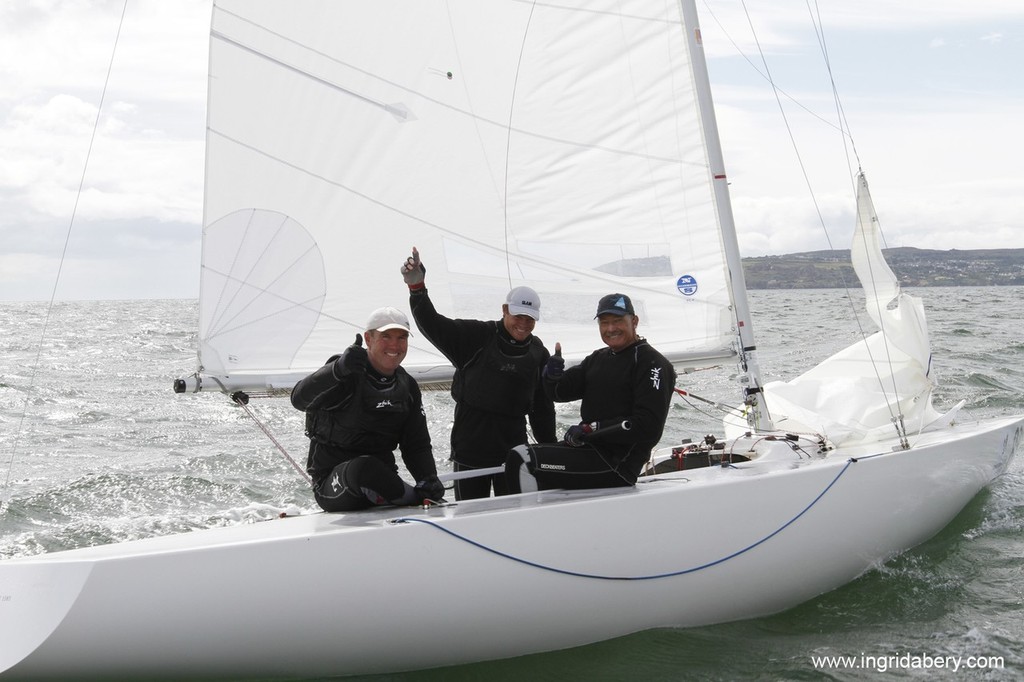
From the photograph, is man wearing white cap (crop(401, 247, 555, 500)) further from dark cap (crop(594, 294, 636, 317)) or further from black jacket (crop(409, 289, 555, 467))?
dark cap (crop(594, 294, 636, 317))

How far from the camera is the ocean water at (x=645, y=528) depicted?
11.5 ft

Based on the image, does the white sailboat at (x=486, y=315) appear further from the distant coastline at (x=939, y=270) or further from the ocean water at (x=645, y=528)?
the distant coastline at (x=939, y=270)

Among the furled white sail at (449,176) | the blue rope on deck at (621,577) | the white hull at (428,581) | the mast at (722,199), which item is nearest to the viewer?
the white hull at (428,581)

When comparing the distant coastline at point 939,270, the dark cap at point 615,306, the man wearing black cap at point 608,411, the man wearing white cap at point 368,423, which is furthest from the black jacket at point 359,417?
the distant coastline at point 939,270

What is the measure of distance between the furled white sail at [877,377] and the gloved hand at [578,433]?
1.90 metres

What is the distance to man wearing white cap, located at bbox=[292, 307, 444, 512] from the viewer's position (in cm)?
339

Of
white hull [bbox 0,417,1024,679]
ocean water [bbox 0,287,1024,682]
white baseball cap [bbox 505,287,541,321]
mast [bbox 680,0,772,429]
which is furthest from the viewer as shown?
mast [bbox 680,0,772,429]

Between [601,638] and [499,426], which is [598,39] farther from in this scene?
[601,638]

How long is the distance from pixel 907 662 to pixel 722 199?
90.6 inches

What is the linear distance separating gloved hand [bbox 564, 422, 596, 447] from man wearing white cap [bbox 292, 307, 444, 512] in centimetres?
51

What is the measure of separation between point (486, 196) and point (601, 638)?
2132 millimetres

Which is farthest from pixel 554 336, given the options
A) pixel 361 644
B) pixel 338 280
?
pixel 361 644

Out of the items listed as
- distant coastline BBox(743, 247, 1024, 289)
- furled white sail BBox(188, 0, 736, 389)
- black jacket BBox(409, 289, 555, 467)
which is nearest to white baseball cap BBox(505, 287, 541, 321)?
black jacket BBox(409, 289, 555, 467)

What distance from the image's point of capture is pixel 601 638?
3551 millimetres
